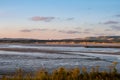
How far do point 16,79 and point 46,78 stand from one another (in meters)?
1.31

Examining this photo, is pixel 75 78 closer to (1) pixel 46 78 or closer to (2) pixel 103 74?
(1) pixel 46 78

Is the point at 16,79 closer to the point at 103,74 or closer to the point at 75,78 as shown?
the point at 75,78

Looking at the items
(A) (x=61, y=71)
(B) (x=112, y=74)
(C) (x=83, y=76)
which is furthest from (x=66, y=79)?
(B) (x=112, y=74)

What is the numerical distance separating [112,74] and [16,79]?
16.4 feet

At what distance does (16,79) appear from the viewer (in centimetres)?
1355

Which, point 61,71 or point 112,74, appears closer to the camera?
point 61,71

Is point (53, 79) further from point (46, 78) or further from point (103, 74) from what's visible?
point (103, 74)

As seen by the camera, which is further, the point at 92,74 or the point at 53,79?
the point at 92,74

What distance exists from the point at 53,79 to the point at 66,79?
588 mm

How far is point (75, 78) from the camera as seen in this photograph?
1420 cm

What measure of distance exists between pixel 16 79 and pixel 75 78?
2.55 meters

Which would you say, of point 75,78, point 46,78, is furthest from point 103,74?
point 46,78

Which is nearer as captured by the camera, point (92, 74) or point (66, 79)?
point (66, 79)

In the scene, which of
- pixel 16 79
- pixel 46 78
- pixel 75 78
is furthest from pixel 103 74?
pixel 16 79
